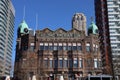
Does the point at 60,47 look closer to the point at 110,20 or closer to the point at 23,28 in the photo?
the point at 23,28

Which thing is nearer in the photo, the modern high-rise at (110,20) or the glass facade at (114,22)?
the modern high-rise at (110,20)

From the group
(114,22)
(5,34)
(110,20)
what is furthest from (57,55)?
(5,34)

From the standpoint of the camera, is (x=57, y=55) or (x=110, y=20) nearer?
(x=57, y=55)

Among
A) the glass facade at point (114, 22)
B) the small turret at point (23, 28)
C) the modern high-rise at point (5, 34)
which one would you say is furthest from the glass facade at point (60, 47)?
the glass facade at point (114, 22)

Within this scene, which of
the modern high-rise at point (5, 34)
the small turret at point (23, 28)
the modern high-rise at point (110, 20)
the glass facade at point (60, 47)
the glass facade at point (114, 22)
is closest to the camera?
the glass facade at point (60, 47)

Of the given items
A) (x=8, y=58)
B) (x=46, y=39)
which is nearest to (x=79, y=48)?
(x=46, y=39)

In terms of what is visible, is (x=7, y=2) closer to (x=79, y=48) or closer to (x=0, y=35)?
(x=0, y=35)

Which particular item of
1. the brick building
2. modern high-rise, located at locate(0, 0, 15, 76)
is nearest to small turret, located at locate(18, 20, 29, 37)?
the brick building

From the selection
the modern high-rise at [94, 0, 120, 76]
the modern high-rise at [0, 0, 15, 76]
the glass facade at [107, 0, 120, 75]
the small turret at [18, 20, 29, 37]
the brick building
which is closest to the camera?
the brick building

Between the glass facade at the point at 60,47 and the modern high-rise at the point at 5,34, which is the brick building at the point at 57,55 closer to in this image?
the glass facade at the point at 60,47

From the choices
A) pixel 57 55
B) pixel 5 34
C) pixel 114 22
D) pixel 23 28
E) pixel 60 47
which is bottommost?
pixel 57 55

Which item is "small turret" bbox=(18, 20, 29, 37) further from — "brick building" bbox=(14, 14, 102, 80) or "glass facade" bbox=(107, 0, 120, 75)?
"glass facade" bbox=(107, 0, 120, 75)

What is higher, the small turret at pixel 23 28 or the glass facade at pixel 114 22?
the glass facade at pixel 114 22

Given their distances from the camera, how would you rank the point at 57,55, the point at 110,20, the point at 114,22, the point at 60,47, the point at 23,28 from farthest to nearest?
the point at 114,22 < the point at 110,20 < the point at 23,28 < the point at 60,47 < the point at 57,55
